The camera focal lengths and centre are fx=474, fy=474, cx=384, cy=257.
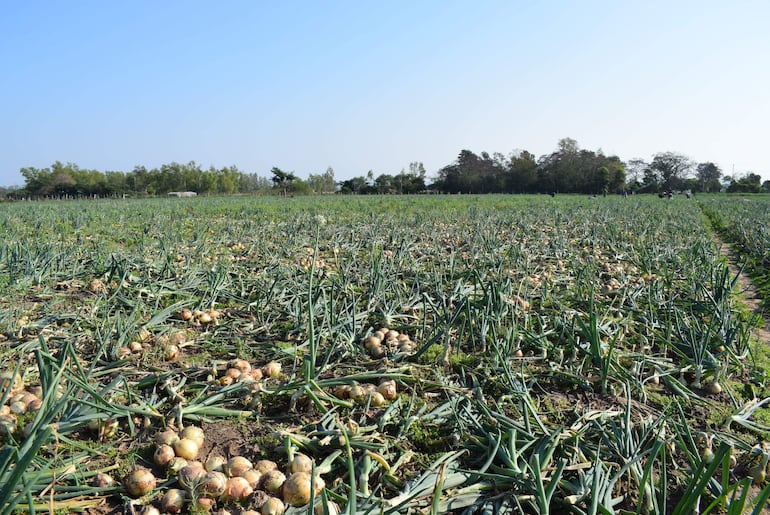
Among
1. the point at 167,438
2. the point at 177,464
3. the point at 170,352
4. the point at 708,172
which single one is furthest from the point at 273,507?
the point at 708,172

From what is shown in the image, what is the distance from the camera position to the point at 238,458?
5.04 feet

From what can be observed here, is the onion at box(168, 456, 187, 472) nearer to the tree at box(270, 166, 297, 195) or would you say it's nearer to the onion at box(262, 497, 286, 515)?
the onion at box(262, 497, 286, 515)

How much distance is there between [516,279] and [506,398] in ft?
7.42

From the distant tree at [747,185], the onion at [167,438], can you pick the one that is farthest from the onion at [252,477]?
the distant tree at [747,185]

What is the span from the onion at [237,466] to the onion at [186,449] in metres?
0.15

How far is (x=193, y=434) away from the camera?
5.47 feet

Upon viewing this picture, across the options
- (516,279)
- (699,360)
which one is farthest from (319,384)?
(516,279)

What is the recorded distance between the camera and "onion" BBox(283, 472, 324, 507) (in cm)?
139

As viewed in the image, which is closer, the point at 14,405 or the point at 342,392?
the point at 14,405

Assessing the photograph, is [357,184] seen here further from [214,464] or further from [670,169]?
[214,464]

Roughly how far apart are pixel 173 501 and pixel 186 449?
0.75ft

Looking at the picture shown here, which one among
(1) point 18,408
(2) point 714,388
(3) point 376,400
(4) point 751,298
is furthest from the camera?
(4) point 751,298

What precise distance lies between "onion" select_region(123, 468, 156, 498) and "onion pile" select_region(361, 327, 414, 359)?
1.25 metres

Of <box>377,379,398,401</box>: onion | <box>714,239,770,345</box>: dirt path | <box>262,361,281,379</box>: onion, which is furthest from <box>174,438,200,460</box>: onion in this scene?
<box>714,239,770,345</box>: dirt path
